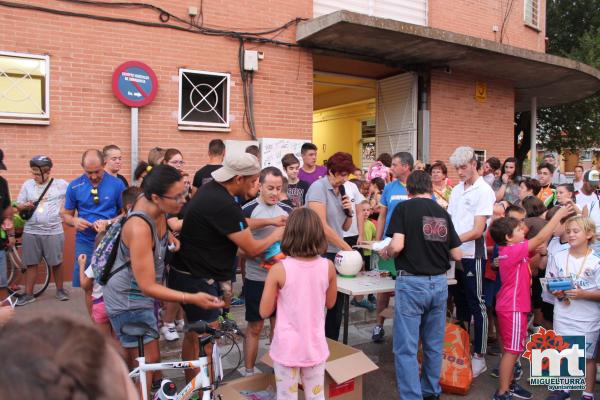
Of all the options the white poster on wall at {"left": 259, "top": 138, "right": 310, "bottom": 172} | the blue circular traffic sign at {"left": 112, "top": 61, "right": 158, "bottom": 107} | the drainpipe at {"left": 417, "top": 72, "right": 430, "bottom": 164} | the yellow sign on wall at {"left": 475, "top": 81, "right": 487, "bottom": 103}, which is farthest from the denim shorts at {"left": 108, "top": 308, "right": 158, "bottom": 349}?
the yellow sign on wall at {"left": 475, "top": 81, "right": 487, "bottom": 103}

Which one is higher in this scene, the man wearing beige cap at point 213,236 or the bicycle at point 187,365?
the man wearing beige cap at point 213,236

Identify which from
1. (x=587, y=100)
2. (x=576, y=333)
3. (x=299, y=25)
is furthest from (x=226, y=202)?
(x=587, y=100)

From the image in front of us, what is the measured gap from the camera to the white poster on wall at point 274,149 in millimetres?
8898

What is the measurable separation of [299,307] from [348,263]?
1582 mm

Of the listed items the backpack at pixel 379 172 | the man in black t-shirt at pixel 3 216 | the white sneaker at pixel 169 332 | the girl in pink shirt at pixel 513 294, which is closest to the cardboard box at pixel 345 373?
the girl in pink shirt at pixel 513 294

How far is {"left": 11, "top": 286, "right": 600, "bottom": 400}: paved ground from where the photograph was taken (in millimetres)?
4535

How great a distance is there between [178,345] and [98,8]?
17.8 ft

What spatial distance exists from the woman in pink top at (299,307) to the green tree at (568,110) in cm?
1652

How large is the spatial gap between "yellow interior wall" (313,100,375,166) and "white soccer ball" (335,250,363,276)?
34.7ft

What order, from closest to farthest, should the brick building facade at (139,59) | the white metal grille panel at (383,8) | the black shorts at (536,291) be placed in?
1. the black shorts at (536,291)
2. the brick building facade at (139,59)
3. the white metal grille panel at (383,8)

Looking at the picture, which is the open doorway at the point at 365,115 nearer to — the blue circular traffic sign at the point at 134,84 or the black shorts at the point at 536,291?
the blue circular traffic sign at the point at 134,84

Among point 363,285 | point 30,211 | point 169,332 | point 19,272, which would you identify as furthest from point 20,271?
point 363,285

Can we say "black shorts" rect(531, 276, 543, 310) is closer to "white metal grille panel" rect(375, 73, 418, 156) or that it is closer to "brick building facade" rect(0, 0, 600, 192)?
"brick building facade" rect(0, 0, 600, 192)

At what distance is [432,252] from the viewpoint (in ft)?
13.2
